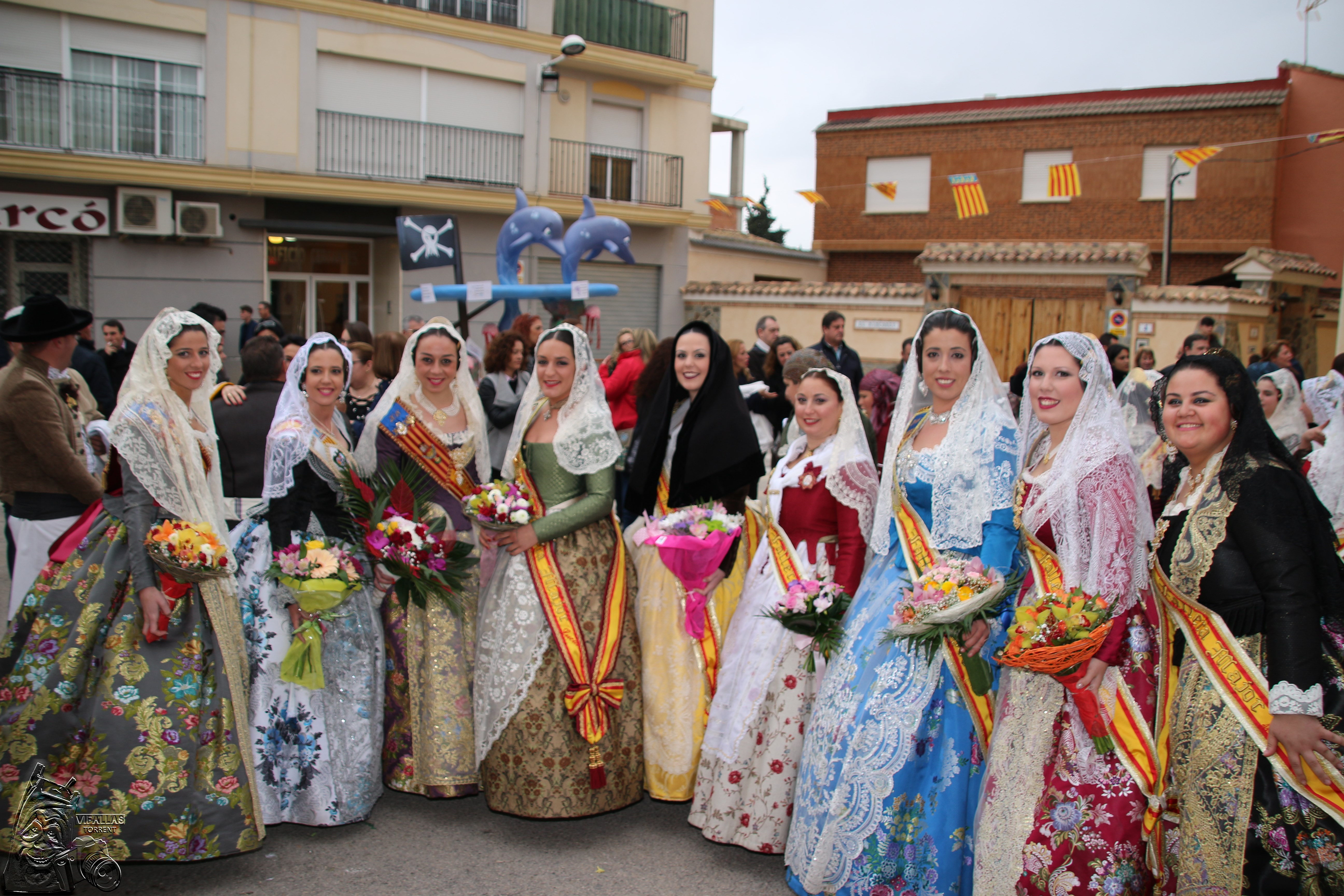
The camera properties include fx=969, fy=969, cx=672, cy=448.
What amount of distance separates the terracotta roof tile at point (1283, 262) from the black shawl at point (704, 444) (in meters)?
16.2

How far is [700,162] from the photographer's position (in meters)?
19.1

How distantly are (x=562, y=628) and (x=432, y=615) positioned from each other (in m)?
0.57

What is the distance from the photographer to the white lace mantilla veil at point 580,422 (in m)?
3.82

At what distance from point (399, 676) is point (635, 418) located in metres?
2.89

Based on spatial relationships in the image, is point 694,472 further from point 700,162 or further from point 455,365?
point 700,162

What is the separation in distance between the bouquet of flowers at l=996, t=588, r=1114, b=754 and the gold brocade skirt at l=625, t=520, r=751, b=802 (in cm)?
138

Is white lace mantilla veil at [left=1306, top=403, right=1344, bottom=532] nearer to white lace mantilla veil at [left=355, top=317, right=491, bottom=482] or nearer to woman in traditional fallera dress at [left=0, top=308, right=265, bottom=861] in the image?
Answer: white lace mantilla veil at [left=355, top=317, right=491, bottom=482]

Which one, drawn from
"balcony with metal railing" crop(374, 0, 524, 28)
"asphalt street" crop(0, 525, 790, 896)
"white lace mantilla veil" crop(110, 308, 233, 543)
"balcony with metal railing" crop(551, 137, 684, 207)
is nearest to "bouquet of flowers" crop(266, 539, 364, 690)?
"white lace mantilla veil" crop(110, 308, 233, 543)

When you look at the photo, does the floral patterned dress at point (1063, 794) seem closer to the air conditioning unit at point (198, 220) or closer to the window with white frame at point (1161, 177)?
the air conditioning unit at point (198, 220)

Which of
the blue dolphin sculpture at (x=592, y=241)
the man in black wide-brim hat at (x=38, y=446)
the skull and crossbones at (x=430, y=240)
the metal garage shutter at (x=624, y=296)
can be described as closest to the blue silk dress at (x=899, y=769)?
the man in black wide-brim hat at (x=38, y=446)

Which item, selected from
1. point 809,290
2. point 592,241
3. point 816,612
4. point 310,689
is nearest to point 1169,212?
point 809,290

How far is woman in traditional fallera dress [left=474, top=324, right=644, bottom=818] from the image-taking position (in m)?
3.66

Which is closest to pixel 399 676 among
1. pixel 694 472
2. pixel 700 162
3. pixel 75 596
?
pixel 75 596

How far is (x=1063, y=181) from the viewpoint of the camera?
757 inches
